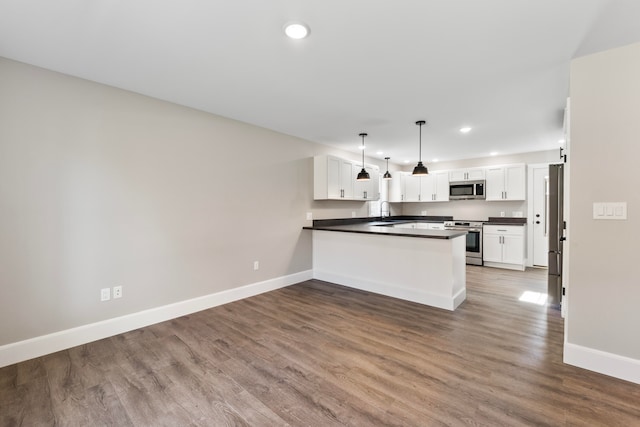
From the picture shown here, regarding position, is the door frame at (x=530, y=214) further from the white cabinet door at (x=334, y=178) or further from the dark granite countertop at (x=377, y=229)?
the white cabinet door at (x=334, y=178)

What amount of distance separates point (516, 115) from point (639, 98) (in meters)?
1.70

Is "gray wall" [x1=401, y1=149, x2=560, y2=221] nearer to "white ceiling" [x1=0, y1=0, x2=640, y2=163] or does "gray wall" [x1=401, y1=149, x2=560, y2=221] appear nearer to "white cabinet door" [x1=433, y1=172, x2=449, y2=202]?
"white cabinet door" [x1=433, y1=172, x2=449, y2=202]

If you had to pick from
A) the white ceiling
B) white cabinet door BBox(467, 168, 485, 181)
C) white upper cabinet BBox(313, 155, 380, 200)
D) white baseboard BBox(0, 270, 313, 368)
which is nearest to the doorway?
white cabinet door BBox(467, 168, 485, 181)

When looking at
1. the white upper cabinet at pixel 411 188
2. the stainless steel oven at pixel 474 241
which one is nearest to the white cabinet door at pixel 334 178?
the white upper cabinet at pixel 411 188

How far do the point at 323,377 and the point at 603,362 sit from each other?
2.10 metres

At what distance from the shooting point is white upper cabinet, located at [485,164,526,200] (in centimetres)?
573

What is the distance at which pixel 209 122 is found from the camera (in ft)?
11.7

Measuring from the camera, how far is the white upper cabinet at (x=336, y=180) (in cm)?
484

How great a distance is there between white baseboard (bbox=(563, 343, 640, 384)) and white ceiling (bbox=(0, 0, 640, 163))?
7.45 feet

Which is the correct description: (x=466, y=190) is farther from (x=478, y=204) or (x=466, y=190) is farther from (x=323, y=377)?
(x=323, y=377)

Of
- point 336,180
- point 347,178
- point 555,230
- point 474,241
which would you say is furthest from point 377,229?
point 474,241

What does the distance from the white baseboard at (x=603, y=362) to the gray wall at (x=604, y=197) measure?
0.13ft

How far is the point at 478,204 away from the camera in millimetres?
6602

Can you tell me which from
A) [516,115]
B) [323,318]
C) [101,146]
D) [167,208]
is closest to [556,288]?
[516,115]
